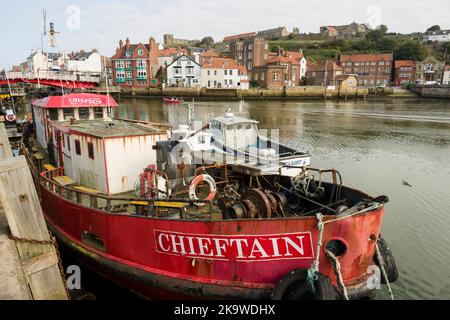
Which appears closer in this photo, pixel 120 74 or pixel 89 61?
pixel 120 74

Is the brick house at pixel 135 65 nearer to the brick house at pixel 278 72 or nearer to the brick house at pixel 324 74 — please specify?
the brick house at pixel 278 72

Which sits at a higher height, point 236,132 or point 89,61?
point 89,61

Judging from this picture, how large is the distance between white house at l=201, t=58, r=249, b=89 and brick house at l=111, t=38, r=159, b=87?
15330 mm

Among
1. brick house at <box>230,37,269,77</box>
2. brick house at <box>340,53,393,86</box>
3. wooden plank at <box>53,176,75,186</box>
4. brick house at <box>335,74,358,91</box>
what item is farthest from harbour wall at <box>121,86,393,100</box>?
wooden plank at <box>53,176,75,186</box>

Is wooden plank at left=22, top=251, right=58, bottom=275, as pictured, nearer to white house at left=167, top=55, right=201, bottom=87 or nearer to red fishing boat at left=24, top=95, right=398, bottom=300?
red fishing boat at left=24, top=95, right=398, bottom=300

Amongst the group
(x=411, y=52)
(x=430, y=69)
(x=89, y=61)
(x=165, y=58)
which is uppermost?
(x=411, y=52)

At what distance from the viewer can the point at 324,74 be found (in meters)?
91.4

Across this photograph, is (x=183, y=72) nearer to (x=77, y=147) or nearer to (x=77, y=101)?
(x=77, y=101)

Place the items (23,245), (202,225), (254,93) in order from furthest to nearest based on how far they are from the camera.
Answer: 1. (254,93)
2. (202,225)
3. (23,245)

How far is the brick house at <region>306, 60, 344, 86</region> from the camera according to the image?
89.4m

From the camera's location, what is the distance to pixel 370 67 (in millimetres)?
101188

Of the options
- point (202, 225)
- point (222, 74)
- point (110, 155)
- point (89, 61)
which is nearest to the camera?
point (202, 225)

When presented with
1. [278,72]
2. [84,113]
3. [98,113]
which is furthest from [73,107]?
[278,72]

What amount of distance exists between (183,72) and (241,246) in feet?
275
